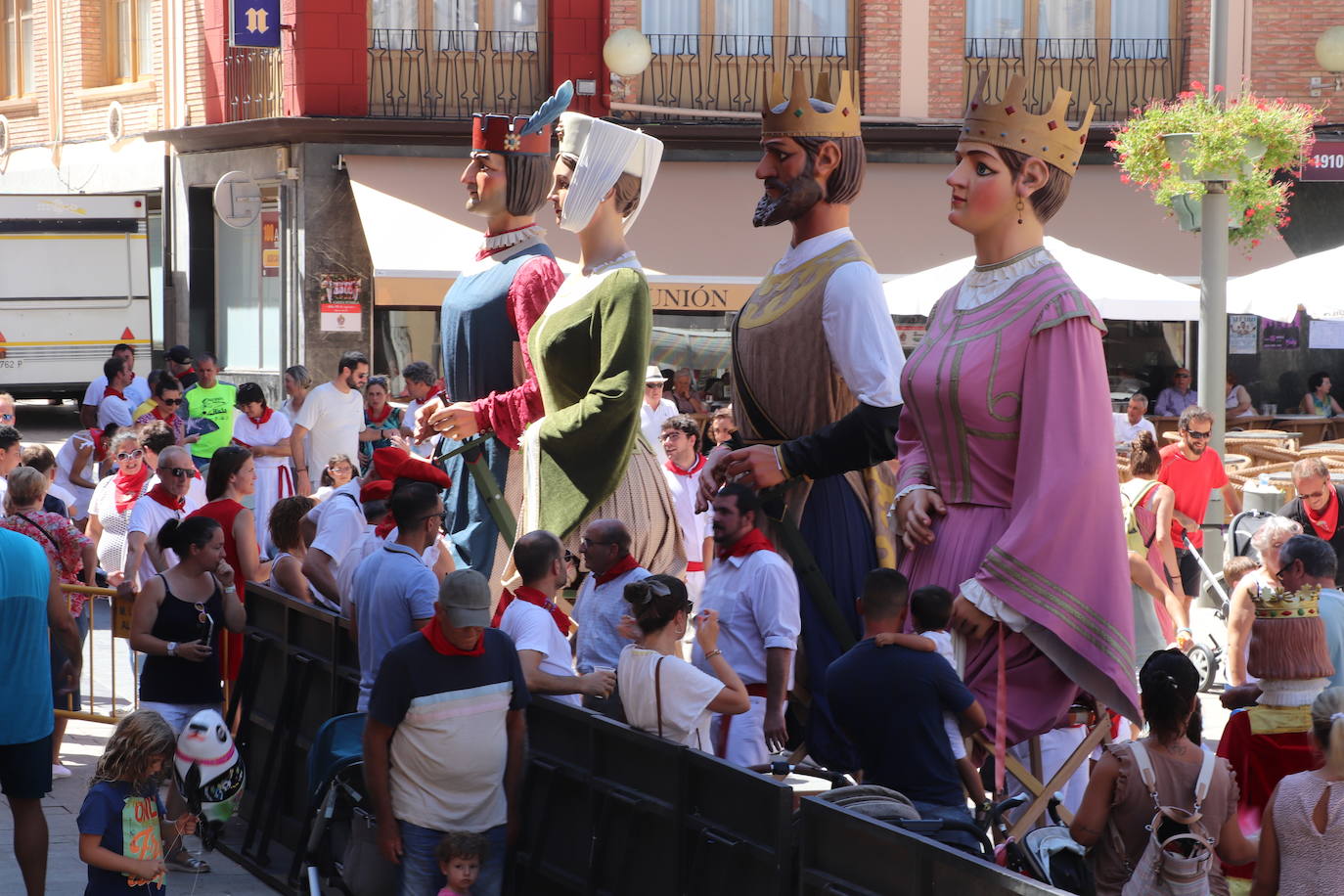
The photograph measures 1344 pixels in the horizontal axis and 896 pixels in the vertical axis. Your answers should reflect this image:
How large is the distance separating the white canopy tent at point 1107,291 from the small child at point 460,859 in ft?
31.2

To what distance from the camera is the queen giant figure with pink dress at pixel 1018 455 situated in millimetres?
3820

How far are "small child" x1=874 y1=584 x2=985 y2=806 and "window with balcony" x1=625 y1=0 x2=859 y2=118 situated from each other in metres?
16.7

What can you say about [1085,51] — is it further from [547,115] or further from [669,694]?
Answer: [669,694]

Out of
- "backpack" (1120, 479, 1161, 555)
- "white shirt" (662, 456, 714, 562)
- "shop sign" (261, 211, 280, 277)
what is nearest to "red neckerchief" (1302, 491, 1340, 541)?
"backpack" (1120, 479, 1161, 555)

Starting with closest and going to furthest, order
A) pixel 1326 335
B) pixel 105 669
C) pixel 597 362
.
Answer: pixel 597 362 < pixel 105 669 < pixel 1326 335

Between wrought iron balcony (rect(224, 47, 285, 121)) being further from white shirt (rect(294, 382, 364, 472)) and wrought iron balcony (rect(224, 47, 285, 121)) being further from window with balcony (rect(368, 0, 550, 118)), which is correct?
white shirt (rect(294, 382, 364, 472))

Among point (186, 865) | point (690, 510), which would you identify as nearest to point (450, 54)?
point (690, 510)

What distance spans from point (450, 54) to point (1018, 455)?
17.6 metres

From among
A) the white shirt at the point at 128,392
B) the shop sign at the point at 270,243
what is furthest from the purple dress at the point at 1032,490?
the shop sign at the point at 270,243

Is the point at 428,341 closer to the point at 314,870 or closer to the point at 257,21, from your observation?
the point at 257,21

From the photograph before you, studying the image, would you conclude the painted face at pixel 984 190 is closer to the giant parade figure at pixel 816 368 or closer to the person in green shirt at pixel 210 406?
the giant parade figure at pixel 816 368

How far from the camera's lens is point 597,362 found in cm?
Result: 507

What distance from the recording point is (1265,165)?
1556 cm

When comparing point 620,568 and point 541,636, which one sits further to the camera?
point 541,636
